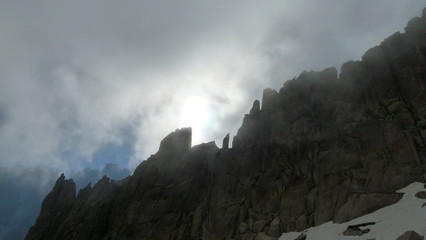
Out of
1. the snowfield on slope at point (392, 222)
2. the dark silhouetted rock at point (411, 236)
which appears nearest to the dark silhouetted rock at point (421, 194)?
the snowfield on slope at point (392, 222)

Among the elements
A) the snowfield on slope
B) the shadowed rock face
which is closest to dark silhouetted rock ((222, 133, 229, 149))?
the shadowed rock face

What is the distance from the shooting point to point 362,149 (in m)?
56.8

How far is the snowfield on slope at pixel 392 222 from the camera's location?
3762 centimetres

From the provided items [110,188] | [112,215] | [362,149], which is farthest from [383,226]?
[110,188]

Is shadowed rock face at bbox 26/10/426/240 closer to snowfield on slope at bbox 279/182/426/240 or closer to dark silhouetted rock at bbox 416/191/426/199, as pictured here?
snowfield on slope at bbox 279/182/426/240

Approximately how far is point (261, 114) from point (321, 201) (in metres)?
28.3

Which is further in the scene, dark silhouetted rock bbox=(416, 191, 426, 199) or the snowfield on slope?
dark silhouetted rock bbox=(416, 191, 426, 199)

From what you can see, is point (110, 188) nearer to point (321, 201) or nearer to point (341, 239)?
point (321, 201)

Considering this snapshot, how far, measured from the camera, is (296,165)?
63.6 metres

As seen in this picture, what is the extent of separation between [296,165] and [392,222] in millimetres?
24134

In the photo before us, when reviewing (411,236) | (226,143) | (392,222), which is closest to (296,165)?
(226,143)

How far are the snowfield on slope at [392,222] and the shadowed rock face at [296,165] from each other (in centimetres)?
168

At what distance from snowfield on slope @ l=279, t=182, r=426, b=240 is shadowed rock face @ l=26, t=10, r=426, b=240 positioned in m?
1.68

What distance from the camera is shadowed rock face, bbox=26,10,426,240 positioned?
53.3 metres
